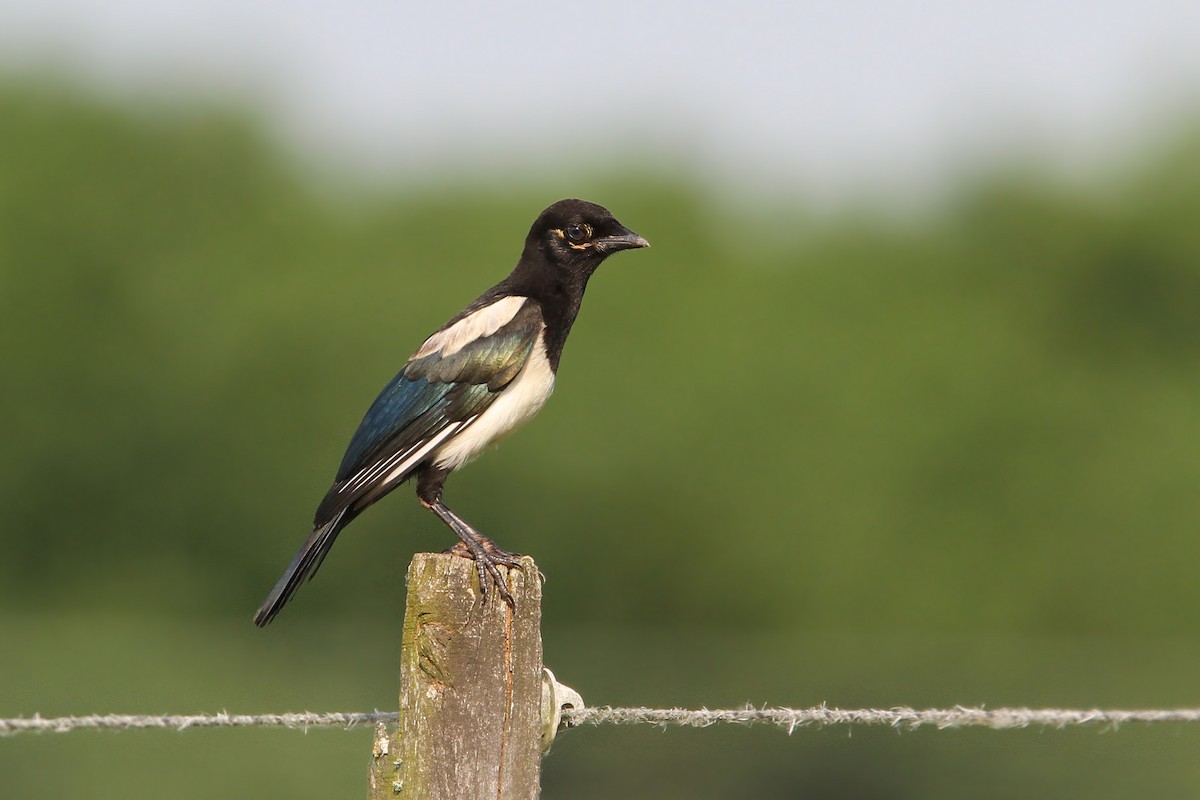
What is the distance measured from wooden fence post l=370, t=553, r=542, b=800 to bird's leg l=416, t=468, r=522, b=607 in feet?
0.10

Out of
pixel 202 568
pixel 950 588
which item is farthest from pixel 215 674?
pixel 950 588

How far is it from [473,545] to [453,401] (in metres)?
1.36

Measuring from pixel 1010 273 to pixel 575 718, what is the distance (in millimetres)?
23898

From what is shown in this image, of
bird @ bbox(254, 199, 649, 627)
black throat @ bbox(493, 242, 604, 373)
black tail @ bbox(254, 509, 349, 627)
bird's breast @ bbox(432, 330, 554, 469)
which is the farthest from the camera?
black throat @ bbox(493, 242, 604, 373)

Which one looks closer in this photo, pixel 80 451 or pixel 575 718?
pixel 575 718

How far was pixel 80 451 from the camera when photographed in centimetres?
2530

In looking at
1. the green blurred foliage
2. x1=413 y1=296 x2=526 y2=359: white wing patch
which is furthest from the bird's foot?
the green blurred foliage

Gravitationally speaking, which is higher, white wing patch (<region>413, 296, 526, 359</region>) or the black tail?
white wing patch (<region>413, 296, 526, 359</region>)

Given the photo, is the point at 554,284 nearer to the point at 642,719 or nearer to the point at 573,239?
the point at 573,239

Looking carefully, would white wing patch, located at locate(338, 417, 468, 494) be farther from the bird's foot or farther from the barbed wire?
the barbed wire

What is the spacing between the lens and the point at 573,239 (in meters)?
6.52

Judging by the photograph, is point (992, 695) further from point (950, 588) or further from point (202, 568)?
point (202, 568)

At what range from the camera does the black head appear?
6.50 m

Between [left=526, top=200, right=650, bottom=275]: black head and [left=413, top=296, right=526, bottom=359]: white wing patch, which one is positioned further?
[left=526, top=200, right=650, bottom=275]: black head
